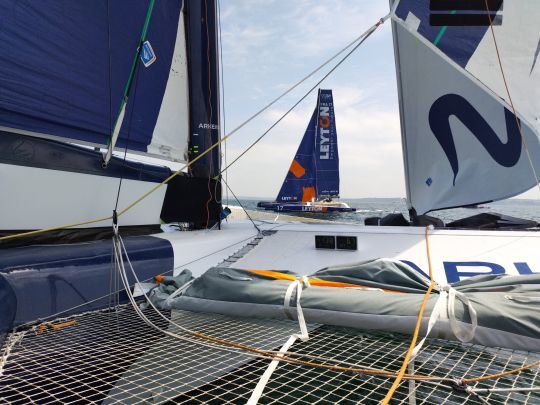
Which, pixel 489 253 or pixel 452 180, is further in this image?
pixel 452 180

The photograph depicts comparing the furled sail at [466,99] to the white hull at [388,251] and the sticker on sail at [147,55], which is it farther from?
the sticker on sail at [147,55]

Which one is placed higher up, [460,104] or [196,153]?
[460,104]

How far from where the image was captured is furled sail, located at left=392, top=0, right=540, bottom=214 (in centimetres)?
342

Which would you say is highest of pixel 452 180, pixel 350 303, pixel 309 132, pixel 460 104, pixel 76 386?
pixel 309 132

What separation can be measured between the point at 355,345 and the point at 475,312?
443 millimetres

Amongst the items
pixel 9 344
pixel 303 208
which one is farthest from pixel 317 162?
pixel 9 344

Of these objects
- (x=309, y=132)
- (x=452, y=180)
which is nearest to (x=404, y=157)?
(x=452, y=180)

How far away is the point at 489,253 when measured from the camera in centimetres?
259

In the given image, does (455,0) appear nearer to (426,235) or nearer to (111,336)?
(426,235)

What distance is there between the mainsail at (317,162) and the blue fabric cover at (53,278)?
20276 mm

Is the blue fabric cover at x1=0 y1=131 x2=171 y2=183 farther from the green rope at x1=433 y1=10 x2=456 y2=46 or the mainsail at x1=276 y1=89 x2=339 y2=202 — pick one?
the mainsail at x1=276 y1=89 x2=339 y2=202

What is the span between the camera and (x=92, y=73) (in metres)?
2.71

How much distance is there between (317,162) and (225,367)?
70.5 ft

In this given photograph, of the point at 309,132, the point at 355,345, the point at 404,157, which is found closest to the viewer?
the point at 355,345
